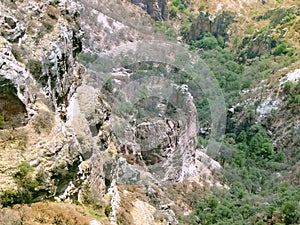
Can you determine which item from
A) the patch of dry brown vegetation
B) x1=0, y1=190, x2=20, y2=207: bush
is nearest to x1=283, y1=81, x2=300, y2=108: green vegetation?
the patch of dry brown vegetation

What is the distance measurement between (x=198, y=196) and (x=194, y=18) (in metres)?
91.1

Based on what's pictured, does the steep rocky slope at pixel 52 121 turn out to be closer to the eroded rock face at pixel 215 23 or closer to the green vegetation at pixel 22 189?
the green vegetation at pixel 22 189

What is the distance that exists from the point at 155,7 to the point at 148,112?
3394 inches

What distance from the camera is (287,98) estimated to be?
7681cm

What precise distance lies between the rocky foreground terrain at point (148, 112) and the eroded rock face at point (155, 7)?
1.25ft

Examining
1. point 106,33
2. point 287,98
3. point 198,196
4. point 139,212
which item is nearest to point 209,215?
point 198,196

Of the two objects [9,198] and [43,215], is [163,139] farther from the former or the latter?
[9,198]

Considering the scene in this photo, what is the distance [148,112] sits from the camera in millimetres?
52969

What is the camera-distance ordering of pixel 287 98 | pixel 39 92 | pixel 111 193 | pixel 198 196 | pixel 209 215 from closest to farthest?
pixel 39 92 → pixel 111 193 → pixel 209 215 → pixel 198 196 → pixel 287 98

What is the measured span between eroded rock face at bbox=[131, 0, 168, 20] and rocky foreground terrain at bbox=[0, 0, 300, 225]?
15.0 inches

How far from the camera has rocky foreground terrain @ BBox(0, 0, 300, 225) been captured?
1269 centimetres

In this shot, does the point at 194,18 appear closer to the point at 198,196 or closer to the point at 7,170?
the point at 198,196

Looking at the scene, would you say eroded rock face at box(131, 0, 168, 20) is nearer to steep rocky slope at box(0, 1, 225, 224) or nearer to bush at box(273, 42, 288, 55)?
bush at box(273, 42, 288, 55)

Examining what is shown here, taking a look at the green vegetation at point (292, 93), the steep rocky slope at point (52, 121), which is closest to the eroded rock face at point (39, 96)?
the steep rocky slope at point (52, 121)
